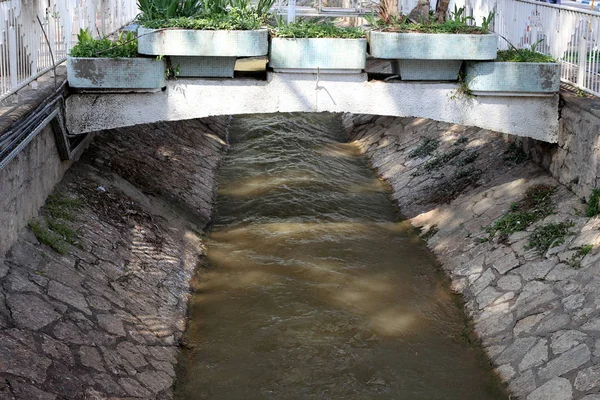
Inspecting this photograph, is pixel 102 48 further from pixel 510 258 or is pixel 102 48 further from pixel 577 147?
A: pixel 577 147

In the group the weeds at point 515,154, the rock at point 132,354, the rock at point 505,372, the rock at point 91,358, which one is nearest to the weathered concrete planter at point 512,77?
the weeds at point 515,154

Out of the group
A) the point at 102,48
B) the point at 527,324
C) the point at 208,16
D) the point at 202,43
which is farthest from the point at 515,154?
the point at 102,48

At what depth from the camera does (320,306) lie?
1021 cm

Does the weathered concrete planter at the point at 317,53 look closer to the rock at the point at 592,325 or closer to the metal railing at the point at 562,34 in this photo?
the metal railing at the point at 562,34

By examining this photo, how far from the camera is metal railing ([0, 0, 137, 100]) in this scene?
9.09 meters

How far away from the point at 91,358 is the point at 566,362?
13.7 ft

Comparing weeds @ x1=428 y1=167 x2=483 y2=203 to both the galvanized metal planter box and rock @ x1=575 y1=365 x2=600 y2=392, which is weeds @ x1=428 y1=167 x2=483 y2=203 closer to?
the galvanized metal planter box

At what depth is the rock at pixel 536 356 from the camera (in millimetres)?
8289

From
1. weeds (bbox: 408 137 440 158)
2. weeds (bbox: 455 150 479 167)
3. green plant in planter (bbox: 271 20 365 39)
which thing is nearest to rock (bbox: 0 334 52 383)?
green plant in planter (bbox: 271 20 365 39)

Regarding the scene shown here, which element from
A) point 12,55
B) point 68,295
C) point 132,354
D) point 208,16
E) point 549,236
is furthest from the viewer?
point 208,16

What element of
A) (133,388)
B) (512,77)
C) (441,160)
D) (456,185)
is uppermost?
(512,77)

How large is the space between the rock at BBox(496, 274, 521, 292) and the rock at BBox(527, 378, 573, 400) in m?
1.87

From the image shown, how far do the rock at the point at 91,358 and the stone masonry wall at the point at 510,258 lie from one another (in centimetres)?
374

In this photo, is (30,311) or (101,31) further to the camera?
(101,31)
